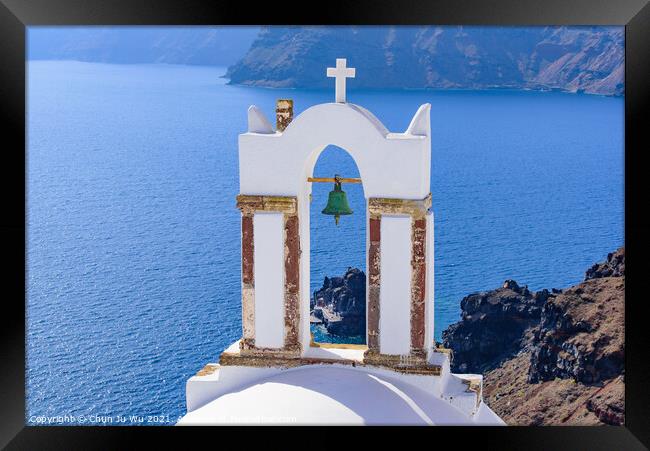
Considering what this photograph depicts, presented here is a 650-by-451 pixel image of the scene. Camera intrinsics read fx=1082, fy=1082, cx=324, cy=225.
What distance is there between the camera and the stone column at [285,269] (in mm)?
11648

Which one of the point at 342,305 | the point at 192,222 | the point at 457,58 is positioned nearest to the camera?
the point at 342,305

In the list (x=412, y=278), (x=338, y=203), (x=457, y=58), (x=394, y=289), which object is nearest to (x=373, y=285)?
Result: (x=394, y=289)

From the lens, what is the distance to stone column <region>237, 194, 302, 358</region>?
459 inches

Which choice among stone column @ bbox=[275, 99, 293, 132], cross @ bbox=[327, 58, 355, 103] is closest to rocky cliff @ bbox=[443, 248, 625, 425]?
Answer: stone column @ bbox=[275, 99, 293, 132]

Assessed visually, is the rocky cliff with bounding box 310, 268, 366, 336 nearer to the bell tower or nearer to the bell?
the bell

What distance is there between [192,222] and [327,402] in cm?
4923

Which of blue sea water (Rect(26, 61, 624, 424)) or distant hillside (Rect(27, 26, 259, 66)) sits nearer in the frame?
blue sea water (Rect(26, 61, 624, 424))

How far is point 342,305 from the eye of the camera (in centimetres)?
4812

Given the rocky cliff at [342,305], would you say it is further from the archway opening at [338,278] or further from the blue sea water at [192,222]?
the blue sea water at [192,222]

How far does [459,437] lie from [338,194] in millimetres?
3599

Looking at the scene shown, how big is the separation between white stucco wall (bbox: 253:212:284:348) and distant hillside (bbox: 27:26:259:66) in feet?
358

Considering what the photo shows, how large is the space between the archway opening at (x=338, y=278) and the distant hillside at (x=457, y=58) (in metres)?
52.0

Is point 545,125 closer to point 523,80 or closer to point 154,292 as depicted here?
point 523,80
